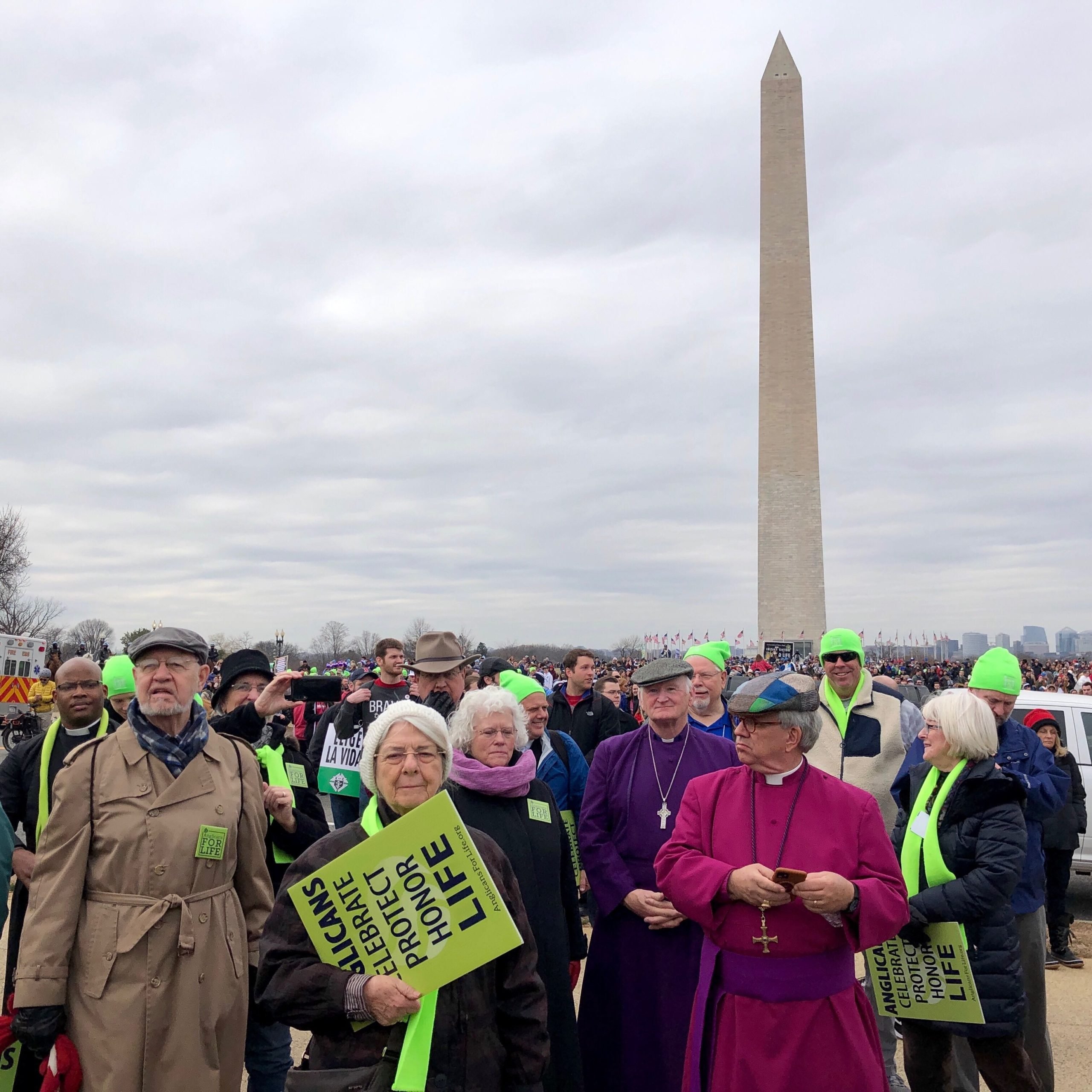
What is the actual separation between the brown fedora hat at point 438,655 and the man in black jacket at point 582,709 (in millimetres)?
1574

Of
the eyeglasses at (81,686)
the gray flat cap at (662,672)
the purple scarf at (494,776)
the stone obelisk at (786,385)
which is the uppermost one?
the stone obelisk at (786,385)

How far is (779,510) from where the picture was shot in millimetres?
28266

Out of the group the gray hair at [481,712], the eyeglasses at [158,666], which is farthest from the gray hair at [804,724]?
the eyeglasses at [158,666]

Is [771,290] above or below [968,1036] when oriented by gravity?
above

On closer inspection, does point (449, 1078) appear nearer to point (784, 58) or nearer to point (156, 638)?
point (156, 638)

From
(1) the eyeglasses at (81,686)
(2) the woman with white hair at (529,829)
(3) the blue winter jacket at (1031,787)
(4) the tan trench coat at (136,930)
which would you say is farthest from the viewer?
(1) the eyeglasses at (81,686)

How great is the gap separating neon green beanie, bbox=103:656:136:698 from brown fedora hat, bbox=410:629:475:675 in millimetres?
1431

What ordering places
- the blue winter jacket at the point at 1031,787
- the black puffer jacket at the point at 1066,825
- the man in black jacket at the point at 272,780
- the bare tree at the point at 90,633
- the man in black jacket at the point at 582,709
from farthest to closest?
the bare tree at the point at 90,633, the man in black jacket at the point at 582,709, the black puffer jacket at the point at 1066,825, the blue winter jacket at the point at 1031,787, the man in black jacket at the point at 272,780

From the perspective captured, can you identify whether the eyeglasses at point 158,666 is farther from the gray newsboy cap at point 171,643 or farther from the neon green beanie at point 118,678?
the neon green beanie at point 118,678

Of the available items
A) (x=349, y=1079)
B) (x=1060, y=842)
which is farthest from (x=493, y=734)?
(x=1060, y=842)

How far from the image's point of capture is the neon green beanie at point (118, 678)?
195 inches

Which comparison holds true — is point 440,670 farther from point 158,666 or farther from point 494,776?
point 158,666

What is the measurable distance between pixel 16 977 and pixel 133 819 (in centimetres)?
52

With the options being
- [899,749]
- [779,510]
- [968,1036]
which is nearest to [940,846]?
[968,1036]
